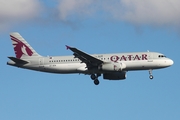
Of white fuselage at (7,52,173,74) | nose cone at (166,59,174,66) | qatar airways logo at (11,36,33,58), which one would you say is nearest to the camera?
white fuselage at (7,52,173,74)

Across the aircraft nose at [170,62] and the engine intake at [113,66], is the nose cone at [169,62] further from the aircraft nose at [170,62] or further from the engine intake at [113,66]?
the engine intake at [113,66]

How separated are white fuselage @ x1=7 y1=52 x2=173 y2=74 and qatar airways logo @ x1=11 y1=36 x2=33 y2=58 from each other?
1.77 meters

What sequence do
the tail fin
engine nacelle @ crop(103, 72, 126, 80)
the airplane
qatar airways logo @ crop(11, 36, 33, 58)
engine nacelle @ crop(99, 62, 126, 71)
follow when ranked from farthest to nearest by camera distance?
1. qatar airways logo @ crop(11, 36, 33, 58)
2. the tail fin
3. engine nacelle @ crop(103, 72, 126, 80)
4. the airplane
5. engine nacelle @ crop(99, 62, 126, 71)

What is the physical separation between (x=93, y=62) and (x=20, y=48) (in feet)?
42.4

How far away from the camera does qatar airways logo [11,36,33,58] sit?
90431 mm

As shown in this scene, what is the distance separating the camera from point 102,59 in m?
85.6

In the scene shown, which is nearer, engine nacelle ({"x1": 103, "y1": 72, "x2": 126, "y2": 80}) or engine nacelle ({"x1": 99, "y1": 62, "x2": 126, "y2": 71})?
engine nacelle ({"x1": 99, "y1": 62, "x2": 126, "y2": 71})

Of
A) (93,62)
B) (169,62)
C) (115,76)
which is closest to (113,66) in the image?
(93,62)

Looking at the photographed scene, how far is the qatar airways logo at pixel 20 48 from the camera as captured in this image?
90431 millimetres

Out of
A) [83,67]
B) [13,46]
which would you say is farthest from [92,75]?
[13,46]

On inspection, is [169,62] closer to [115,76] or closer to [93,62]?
[115,76]

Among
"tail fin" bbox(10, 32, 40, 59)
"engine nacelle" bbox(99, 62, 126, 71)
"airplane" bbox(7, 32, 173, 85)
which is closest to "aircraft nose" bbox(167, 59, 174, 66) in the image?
"airplane" bbox(7, 32, 173, 85)

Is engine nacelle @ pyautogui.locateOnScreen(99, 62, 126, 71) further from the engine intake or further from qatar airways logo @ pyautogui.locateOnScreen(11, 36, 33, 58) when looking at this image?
qatar airways logo @ pyautogui.locateOnScreen(11, 36, 33, 58)

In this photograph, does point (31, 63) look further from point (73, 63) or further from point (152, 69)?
point (152, 69)
